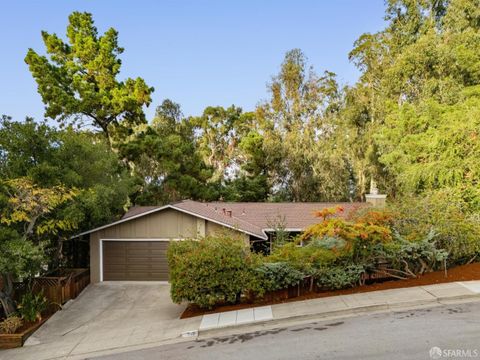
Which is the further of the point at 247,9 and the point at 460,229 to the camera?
the point at 247,9

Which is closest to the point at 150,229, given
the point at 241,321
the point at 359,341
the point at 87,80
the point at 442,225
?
the point at 241,321

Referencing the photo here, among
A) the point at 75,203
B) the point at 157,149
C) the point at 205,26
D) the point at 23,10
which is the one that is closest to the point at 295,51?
the point at 205,26

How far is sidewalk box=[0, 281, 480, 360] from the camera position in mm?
9992

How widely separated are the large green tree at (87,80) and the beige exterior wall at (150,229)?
12728mm

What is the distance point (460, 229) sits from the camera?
499 inches

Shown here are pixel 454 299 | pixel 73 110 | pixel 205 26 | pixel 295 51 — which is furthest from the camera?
pixel 295 51

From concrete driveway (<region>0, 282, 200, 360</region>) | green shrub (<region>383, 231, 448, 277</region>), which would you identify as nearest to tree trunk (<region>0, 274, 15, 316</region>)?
concrete driveway (<region>0, 282, 200, 360</region>)

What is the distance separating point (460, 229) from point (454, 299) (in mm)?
3102

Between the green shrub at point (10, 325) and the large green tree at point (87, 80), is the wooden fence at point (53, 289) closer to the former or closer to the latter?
the green shrub at point (10, 325)

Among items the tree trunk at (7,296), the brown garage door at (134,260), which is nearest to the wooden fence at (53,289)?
the tree trunk at (7,296)

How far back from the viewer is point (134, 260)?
18.0 meters

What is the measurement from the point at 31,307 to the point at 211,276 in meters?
6.09

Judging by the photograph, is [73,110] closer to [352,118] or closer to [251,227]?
[251,227]

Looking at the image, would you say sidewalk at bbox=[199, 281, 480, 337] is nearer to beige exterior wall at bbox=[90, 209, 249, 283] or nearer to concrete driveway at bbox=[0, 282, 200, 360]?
concrete driveway at bbox=[0, 282, 200, 360]
